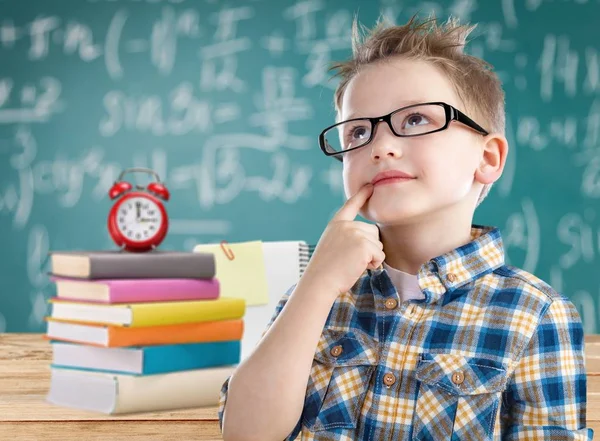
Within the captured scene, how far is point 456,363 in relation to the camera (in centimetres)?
84

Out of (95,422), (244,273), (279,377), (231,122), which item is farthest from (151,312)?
(231,122)

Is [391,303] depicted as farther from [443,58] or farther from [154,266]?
[154,266]

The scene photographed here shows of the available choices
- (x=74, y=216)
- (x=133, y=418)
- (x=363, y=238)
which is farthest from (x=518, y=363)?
(x=74, y=216)

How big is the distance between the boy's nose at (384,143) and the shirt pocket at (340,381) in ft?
0.70

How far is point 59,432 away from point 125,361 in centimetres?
19

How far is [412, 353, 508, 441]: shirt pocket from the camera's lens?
32.1 inches

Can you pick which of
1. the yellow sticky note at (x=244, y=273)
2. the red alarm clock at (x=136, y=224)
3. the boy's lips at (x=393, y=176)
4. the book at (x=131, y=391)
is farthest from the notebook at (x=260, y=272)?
the boy's lips at (x=393, y=176)

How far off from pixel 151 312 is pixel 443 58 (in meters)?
0.61

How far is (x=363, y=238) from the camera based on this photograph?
2.97 ft

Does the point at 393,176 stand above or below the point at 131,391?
above

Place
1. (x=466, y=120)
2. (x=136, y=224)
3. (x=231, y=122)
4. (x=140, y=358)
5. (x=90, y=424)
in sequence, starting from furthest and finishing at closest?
(x=231, y=122) < (x=136, y=224) < (x=140, y=358) < (x=90, y=424) < (x=466, y=120)

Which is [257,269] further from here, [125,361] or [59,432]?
[59,432]

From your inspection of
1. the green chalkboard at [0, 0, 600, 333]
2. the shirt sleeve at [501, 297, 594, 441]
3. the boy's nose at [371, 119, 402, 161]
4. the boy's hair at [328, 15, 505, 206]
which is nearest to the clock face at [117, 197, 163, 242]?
the boy's hair at [328, 15, 505, 206]

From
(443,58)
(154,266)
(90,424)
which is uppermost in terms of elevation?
(443,58)
